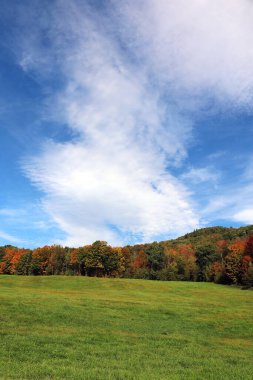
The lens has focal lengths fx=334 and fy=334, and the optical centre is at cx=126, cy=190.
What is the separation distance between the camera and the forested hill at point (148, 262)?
345 ft

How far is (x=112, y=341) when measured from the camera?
21547mm

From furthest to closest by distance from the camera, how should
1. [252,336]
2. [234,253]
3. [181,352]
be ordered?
[234,253], [252,336], [181,352]

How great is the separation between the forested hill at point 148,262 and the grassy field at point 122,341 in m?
60.3

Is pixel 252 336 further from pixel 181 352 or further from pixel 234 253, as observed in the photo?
pixel 234 253

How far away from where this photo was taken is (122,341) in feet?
71.9

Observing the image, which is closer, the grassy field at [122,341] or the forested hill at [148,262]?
the grassy field at [122,341]

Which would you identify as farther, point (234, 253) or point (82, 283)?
point (234, 253)

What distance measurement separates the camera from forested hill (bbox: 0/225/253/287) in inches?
4136

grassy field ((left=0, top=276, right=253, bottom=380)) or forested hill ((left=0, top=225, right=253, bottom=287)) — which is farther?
forested hill ((left=0, top=225, right=253, bottom=287))

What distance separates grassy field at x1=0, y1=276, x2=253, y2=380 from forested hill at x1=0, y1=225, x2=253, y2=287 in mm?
60342

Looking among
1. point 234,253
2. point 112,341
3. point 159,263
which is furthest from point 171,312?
point 159,263

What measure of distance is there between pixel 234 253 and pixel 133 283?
142ft

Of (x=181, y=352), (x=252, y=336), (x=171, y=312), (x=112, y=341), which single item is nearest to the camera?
(x=181, y=352)

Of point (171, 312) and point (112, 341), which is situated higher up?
point (171, 312)
